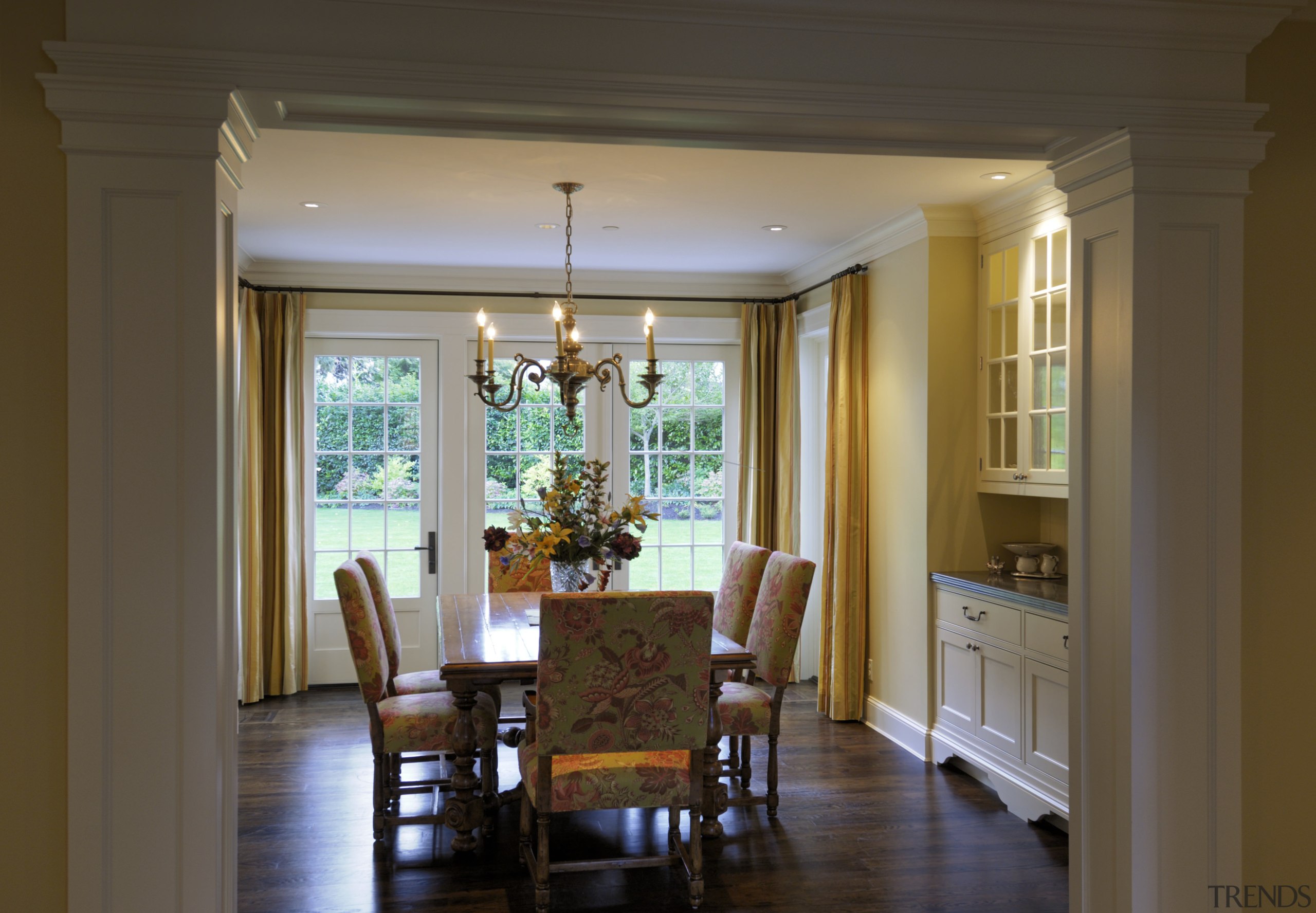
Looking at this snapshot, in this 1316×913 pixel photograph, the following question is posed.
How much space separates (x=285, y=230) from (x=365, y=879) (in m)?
3.32

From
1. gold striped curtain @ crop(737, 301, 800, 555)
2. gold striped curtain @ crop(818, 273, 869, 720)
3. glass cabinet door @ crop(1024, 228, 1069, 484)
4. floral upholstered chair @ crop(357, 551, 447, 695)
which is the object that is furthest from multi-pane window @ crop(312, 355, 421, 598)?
glass cabinet door @ crop(1024, 228, 1069, 484)

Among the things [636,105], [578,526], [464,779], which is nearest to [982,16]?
[636,105]

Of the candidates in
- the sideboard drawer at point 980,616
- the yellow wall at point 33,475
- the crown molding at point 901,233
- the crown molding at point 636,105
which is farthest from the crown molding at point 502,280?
the yellow wall at point 33,475

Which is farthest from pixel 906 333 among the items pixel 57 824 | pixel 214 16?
pixel 57 824

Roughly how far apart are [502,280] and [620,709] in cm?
389

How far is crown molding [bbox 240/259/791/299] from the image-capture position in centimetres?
600

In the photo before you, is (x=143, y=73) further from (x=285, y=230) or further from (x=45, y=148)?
(x=285, y=230)

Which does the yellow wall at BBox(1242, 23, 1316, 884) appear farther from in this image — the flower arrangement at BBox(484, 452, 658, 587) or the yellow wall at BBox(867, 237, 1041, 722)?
the yellow wall at BBox(867, 237, 1041, 722)

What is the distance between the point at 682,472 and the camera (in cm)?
657

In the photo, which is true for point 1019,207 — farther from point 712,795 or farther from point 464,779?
point 464,779

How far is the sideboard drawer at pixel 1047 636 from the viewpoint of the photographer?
3.65 m

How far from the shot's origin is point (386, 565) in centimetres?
623

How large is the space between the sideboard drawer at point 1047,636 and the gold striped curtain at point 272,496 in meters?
4.25

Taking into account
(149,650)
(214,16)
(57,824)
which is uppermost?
(214,16)
